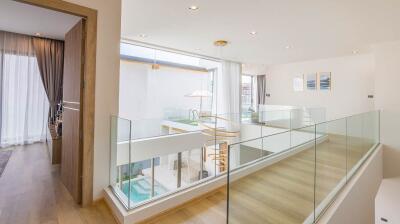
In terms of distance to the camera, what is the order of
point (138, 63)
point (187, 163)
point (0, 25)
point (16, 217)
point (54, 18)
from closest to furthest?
1. point (16, 217)
2. point (54, 18)
3. point (0, 25)
4. point (187, 163)
5. point (138, 63)

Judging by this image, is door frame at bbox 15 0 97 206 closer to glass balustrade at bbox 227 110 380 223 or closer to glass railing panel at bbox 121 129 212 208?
glass railing panel at bbox 121 129 212 208

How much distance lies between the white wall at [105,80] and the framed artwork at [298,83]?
6658mm

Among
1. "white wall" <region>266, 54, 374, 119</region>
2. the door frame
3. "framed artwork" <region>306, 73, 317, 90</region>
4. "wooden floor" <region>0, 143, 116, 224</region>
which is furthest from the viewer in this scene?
"framed artwork" <region>306, 73, 317, 90</region>

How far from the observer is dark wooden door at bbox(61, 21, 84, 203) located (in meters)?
2.13

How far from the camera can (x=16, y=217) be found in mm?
1888

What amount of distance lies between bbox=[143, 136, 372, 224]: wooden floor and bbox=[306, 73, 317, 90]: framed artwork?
4.69m

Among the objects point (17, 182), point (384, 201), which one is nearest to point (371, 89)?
point (384, 201)

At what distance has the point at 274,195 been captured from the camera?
70.7 inches

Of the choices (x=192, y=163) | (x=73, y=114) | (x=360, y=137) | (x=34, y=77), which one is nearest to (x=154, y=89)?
(x=192, y=163)

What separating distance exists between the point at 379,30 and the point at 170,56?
483 centimetres

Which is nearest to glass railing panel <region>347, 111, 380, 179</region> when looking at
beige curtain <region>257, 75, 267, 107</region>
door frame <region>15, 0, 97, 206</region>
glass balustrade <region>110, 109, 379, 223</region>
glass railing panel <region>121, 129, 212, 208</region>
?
glass balustrade <region>110, 109, 379, 223</region>

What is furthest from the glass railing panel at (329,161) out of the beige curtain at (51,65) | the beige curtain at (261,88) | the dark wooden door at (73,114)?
the beige curtain at (261,88)

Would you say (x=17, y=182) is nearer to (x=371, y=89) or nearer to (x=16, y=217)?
(x=16, y=217)

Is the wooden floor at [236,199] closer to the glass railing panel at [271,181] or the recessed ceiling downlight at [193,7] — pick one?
the glass railing panel at [271,181]
